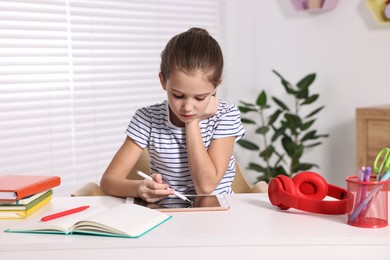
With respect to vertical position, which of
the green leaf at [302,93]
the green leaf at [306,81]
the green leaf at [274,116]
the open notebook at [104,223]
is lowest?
the open notebook at [104,223]

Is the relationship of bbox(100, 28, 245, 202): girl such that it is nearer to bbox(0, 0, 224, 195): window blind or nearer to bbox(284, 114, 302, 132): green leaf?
bbox(0, 0, 224, 195): window blind

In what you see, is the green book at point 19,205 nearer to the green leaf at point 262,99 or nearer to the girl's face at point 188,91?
the girl's face at point 188,91

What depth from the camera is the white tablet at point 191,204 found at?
64.2 inches

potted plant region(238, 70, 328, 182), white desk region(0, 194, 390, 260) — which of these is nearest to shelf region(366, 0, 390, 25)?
potted plant region(238, 70, 328, 182)

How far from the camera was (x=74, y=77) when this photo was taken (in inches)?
131

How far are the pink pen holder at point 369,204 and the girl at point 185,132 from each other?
0.51m

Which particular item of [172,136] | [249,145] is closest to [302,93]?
[249,145]

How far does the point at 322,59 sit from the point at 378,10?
49cm

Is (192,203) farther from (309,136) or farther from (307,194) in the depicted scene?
(309,136)

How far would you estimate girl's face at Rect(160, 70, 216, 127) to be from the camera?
176 centimetres

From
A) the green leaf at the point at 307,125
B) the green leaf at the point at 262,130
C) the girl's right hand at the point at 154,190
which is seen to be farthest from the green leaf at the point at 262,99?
the girl's right hand at the point at 154,190

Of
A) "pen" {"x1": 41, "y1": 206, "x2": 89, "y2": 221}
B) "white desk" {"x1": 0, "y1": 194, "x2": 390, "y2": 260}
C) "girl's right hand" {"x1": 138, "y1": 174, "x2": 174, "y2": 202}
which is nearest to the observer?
"white desk" {"x1": 0, "y1": 194, "x2": 390, "y2": 260}

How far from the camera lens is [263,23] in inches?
163

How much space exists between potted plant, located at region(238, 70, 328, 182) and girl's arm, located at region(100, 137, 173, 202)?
1.80 m
